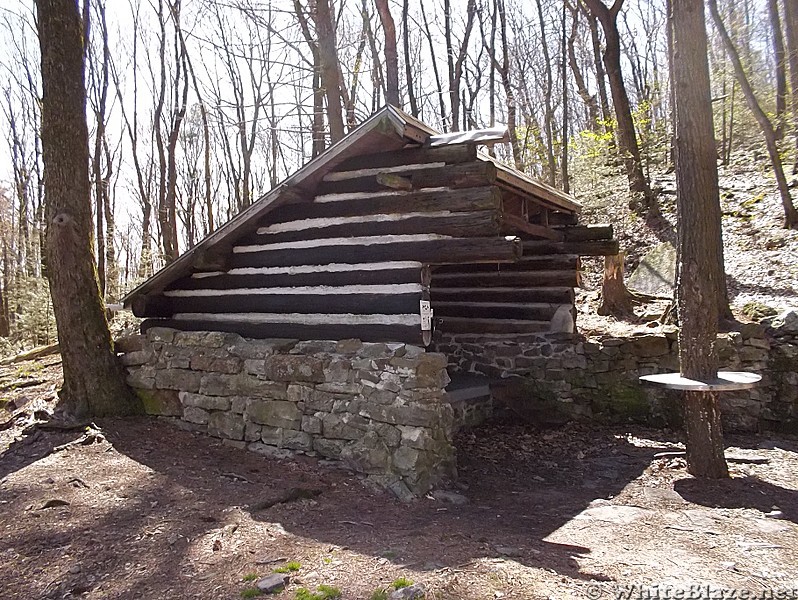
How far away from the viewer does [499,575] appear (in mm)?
3379

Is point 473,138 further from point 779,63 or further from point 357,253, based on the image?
point 779,63

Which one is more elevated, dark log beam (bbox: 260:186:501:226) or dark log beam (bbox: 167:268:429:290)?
dark log beam (bbox: 260:186:501:226)

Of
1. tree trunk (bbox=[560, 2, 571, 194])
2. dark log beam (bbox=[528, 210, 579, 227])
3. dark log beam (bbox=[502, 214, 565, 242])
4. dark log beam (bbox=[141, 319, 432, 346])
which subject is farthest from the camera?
tree trunk (bbox=[560, 2, 571, 194])

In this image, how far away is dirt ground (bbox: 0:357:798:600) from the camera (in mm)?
3479

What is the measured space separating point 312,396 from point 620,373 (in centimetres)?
457

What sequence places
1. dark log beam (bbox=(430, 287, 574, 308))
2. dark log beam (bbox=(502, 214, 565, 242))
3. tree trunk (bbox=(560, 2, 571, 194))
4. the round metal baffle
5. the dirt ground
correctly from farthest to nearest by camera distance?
tree trunk (bbox=(560, 2, 571, 194)), dark log beam (bbox=(430, 287, 574, 308)), dark log beam (bbox=(502, 214, 565, 242)), the round metal baffle, the dirt ground

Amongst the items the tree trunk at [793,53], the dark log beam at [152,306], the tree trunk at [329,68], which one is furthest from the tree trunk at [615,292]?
the dark log beam at [152,306]

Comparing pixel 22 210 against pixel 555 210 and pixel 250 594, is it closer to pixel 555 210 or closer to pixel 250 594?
pixel 555 210

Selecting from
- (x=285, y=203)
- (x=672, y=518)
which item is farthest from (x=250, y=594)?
(x=285, y=203)

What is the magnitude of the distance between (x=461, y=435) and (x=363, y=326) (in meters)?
2.70

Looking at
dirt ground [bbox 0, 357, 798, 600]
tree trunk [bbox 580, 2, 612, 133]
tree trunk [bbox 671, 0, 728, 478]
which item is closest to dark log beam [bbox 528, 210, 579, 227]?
tree trunk [bbox 671, 0, 728, 478]

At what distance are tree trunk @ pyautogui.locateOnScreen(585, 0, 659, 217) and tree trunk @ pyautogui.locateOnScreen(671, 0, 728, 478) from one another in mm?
7865

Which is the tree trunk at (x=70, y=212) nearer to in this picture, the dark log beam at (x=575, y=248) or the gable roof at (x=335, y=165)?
the gable roof at (x=335, y=165)

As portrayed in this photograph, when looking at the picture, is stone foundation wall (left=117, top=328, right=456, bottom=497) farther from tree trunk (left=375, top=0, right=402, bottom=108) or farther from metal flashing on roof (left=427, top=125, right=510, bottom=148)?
tree trunk (left=375, top=0, right=402, bottom=108)
